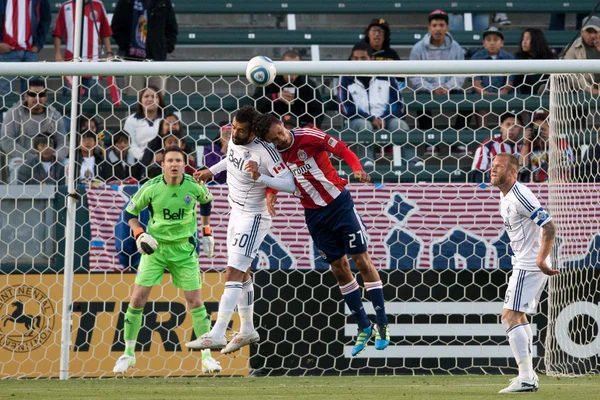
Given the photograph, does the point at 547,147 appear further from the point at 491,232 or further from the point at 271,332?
the point at 271,332

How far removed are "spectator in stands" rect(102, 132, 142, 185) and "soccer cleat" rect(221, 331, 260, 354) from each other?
2606 mm

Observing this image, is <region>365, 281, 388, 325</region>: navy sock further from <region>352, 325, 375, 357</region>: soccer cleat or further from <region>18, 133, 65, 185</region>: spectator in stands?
<region>18, 133, 65, 185</region>: spectator in stands

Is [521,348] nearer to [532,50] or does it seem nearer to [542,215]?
[542,215]

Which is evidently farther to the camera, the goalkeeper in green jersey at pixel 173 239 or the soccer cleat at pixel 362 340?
the goalkeeper in green jersey at pixel 173 239

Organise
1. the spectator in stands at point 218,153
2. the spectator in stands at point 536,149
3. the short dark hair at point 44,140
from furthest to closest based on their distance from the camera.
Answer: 1. the spectator in stands at point 536,149
2. the short dark hair at point 44,140
3. the spectator in stands at point 218,153

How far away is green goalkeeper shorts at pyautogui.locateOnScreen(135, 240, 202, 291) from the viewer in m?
→ 9.36

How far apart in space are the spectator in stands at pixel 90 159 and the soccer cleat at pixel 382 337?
3403 mm

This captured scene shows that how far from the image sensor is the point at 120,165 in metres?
10.4

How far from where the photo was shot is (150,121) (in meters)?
10.5

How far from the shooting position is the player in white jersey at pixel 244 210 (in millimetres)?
8055

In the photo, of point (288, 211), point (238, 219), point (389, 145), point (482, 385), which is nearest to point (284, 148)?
point (238, 219)

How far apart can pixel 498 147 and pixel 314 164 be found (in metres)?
3.01

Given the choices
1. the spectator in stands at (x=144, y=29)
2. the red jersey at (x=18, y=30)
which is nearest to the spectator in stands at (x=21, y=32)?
the red jersey at (x=18, y=30)

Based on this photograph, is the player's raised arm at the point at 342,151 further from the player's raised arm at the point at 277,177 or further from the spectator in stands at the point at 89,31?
the spectator in stands at the point at 89,31
